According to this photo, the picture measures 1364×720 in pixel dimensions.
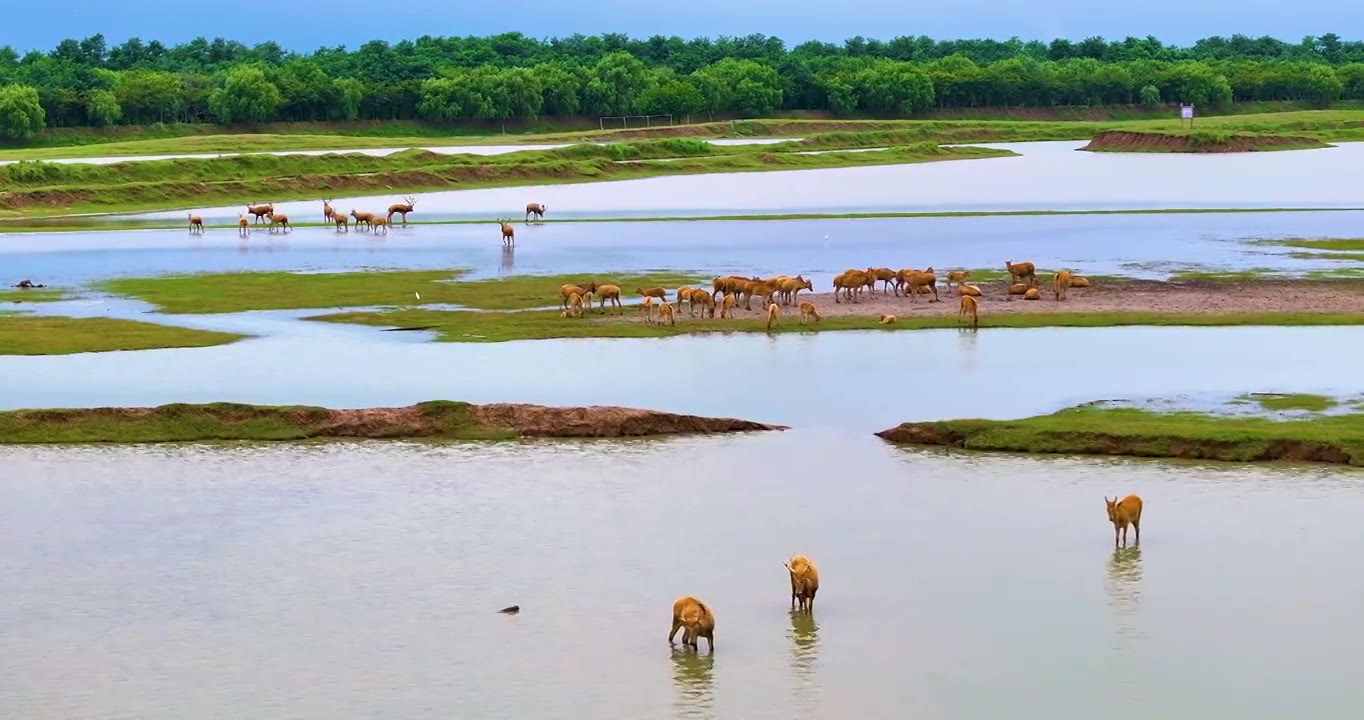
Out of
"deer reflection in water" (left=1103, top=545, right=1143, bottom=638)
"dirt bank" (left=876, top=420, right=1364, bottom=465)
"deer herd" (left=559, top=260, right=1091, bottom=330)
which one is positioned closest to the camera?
"deer reflection in water" (left=1103, top=545, right=1143, bottom=638)

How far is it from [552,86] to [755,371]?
11138 cm

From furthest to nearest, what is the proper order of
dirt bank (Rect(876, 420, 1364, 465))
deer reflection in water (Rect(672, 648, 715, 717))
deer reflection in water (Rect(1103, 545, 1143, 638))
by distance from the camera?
dirt bank (Rect(876, 420, 1364, 465))
deer reflection in water (Rect(1103, 545, 1143, 638))
deer reflection in water (Rect(672, 648, 715, 717))

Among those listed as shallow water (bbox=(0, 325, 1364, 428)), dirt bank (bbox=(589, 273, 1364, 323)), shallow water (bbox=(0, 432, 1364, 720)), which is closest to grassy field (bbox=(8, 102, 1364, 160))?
dirt bank (bbox=(589, 273, 1364, 323))

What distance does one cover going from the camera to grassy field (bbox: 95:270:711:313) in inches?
1700

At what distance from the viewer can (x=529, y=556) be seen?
21547mm

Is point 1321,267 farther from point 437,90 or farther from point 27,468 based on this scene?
point 437,90

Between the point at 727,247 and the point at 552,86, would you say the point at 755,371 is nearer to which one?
the point at 727,247

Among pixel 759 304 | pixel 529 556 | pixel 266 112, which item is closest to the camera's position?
pixel 529 556

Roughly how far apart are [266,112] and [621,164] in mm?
36226

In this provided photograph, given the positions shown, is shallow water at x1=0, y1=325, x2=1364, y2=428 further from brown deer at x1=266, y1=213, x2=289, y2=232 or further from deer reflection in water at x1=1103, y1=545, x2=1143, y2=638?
brown deer at x1=266, y1=213, x2=289, y2=232

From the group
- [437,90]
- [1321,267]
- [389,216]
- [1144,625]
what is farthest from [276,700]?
[437,90]

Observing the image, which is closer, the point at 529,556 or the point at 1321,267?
the point at 529,556

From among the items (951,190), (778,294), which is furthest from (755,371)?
(951,190)

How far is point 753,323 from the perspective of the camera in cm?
3906
